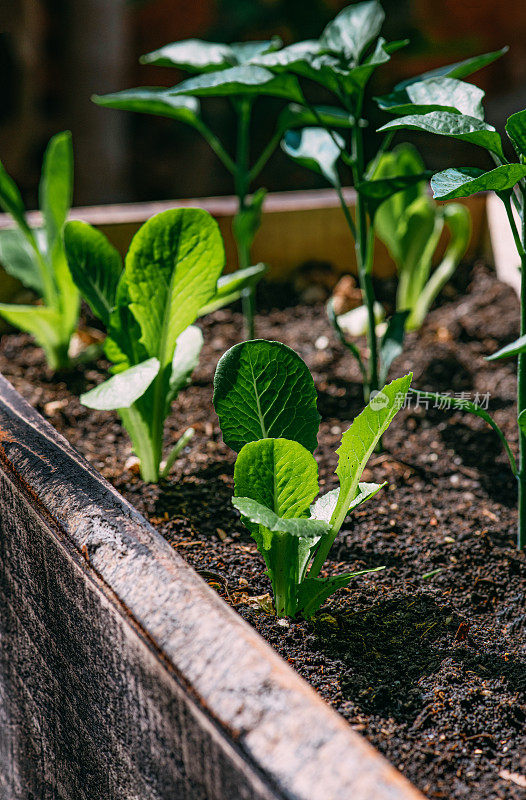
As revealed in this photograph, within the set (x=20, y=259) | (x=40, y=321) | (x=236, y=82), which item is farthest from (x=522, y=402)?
(x=20, y=259)

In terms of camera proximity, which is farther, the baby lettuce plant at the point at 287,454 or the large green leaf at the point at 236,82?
the large green leaf at the point at 236,82

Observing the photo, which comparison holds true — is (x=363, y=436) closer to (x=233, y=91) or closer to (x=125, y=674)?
(x=125, y=674)

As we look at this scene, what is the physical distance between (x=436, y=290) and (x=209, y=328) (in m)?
0.43

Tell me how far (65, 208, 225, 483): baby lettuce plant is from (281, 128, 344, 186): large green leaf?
0.29m

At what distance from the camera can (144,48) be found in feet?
8.59

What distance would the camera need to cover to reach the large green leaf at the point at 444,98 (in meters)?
0.69

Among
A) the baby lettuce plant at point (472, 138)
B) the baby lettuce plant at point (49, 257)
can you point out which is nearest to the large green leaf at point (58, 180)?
the baby lettuce plant at point (49, 257)

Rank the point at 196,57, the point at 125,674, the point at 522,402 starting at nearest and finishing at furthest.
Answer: the point at 125,674, the point at 522,402, the point at 196,57

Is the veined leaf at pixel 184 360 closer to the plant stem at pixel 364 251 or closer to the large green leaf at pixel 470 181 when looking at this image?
the plant stem at pixel 364 251

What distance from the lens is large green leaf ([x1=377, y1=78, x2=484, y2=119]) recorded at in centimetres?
69

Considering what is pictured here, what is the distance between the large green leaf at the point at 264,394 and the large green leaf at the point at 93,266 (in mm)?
244

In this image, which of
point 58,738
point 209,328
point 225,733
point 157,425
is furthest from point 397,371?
point 225,733

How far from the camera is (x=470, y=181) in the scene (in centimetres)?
57

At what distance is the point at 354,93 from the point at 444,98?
22cm
